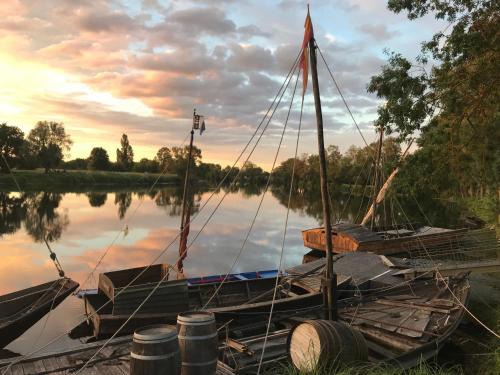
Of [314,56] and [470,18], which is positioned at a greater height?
[470,18]

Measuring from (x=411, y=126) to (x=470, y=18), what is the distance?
4.36 m

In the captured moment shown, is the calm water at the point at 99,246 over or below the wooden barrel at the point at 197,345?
below

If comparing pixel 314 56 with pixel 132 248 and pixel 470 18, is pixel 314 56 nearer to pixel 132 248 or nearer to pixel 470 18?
pixel 470 18

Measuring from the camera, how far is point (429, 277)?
51.7ft

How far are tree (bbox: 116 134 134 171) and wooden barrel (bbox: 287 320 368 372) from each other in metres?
147

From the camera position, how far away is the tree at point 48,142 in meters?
108

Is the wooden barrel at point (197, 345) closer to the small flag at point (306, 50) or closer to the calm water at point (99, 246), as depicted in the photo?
the small flag at point (306, 50)

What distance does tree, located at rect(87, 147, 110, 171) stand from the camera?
469 ft

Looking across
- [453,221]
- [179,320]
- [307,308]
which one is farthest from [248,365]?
[453,221]

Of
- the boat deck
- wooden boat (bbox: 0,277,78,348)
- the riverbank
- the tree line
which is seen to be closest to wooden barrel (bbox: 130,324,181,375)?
the boat deck

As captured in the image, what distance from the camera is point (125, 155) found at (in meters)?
156

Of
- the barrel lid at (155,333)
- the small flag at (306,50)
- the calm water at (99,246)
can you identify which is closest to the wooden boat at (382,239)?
the calm water at (99,246)

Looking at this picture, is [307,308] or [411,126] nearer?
[307,308]

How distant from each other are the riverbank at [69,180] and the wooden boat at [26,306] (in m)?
68.2
